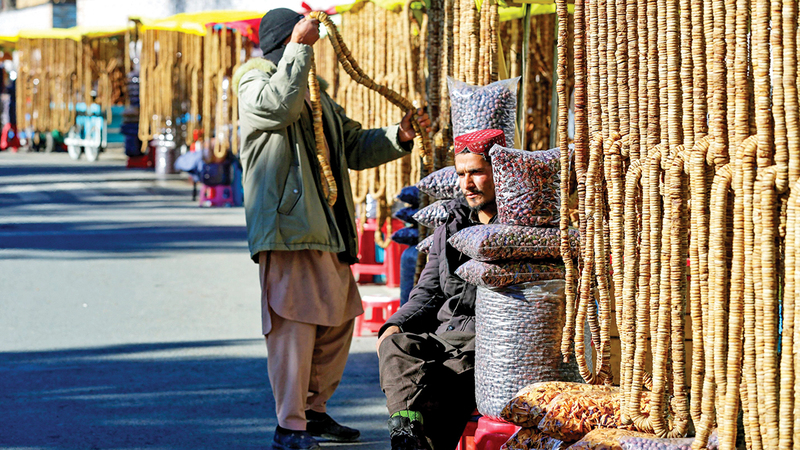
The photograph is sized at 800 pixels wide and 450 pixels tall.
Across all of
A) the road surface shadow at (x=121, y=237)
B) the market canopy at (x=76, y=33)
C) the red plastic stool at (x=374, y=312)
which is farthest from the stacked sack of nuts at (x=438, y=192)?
the market canopy at (x=76, y=33)

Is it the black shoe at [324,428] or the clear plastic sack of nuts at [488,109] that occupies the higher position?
the clear plastic sack of nuts at [488,109]

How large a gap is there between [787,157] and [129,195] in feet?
41.3

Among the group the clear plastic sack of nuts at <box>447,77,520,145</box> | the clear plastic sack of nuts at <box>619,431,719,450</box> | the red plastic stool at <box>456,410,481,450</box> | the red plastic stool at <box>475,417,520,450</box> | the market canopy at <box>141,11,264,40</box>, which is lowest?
the red plastic stool at <box>456,410,481,450</box>

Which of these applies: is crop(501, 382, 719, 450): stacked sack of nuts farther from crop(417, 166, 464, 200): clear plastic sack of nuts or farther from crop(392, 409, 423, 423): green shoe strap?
crop(417, 166, 464, 200): clear plastic sack of nuts

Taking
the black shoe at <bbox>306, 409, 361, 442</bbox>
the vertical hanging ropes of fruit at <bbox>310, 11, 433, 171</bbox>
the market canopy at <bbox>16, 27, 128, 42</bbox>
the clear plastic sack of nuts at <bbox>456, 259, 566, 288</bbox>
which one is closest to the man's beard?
the clear plastic sack of nuts at <bbox>456, 259, 566, 288</bbox>

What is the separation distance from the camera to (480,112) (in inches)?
111

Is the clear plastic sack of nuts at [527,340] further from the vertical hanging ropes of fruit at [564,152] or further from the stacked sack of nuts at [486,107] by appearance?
the stacked sack of nuts at [486,107]

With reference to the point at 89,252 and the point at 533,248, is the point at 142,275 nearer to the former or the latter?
the point at 89,252

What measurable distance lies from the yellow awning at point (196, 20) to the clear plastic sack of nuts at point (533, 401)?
701 centimetres

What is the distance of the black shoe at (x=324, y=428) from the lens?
3.56 meters

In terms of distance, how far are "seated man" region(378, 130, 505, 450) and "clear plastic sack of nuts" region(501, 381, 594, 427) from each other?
467mm

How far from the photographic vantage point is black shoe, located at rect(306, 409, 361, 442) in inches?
140

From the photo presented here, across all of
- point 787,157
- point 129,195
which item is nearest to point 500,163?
point 787,157

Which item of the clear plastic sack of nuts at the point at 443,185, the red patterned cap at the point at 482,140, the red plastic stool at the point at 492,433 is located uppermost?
the red patterned cap at the point at 482,140
